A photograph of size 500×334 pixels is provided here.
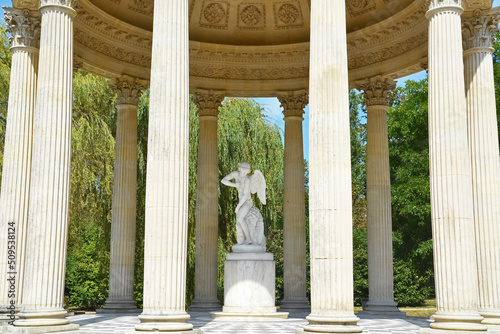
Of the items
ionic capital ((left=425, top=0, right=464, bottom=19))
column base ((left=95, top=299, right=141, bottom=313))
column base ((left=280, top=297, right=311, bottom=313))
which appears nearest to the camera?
ionic capital ((left=425, top=0, right=464, bottom=19))

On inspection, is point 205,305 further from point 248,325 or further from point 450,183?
point 450,183

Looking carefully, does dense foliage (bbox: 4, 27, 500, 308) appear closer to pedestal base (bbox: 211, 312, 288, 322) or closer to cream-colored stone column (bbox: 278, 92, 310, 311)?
cream-colored stone column (bbox: 278, 92, 310, 311)

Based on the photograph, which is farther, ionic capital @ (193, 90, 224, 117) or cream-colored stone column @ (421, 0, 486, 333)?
ionic capital @ (193, 90, 224, 117)

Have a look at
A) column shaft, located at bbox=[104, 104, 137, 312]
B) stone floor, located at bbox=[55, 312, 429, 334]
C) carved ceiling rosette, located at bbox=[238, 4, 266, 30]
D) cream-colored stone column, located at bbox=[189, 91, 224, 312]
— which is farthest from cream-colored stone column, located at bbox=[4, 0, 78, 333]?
carved ceiling rosette, located at bbox=[238, 4, 266, 30]

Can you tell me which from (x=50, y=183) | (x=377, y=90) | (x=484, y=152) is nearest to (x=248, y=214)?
(x=50, y=183)

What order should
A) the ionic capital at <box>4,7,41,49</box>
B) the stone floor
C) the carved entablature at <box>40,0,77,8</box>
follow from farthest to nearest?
the ionic capital at <box>4,7,41,49</box> → the carved entablature at <box>40,0,77,8</box> → the stone floor

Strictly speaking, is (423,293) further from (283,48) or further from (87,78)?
(87,78)

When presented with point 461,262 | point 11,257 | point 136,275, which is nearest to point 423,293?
point 136,275
